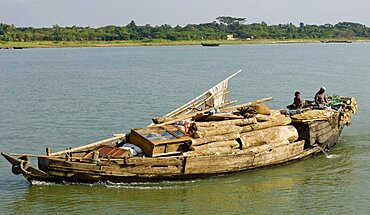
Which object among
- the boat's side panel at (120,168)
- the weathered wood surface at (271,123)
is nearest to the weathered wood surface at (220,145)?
the weathered wood surface at (271,123)

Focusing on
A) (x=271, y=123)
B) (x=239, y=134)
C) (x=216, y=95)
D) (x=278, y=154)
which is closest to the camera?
(x=239, y=134)

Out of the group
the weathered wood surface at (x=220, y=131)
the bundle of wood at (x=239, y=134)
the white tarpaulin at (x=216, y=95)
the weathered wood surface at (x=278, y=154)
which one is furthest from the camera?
the white tarpaulin at (x=216, y=95)

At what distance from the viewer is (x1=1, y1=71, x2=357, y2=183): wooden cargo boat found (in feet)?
63.3

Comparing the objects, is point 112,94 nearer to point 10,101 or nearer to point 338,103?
point 10,101

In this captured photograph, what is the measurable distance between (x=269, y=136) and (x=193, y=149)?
3873 mm

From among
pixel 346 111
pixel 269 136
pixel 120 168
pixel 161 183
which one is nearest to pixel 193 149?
pixel 161 183

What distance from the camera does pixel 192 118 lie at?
22797 mm

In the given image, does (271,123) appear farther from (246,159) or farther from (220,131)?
(220,131)

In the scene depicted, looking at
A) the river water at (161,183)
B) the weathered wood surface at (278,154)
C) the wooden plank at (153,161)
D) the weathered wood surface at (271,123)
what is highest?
the weathered wood surface at (271,123)

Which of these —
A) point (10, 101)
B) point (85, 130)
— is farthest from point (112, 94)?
point (85, 130)

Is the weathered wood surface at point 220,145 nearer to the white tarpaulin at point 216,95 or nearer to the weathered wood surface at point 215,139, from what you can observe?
the weathered wood surface at point 215,139

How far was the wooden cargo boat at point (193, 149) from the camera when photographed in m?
19.3

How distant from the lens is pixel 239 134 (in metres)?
21.9

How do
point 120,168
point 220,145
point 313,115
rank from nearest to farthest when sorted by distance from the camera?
point 120,168, point 220,145, point 313,115
